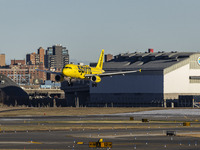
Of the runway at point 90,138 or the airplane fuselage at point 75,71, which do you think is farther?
the airplane fuselage at point 75,71

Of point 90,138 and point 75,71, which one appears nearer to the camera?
point 90,138

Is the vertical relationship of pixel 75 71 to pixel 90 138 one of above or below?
above

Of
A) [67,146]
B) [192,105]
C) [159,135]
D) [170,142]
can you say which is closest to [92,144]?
[67,146]

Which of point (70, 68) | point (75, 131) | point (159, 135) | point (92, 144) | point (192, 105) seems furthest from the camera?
point (192, 105)

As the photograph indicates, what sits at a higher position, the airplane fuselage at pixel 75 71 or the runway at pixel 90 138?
the airplane fuselage at pixel 75 71

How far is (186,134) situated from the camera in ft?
253

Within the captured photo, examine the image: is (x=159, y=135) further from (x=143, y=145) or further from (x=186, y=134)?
(x=143, y=145)

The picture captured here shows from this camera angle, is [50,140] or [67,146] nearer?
[67,146]

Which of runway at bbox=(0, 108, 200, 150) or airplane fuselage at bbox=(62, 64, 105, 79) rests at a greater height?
airplane fuselage at bbox=(62, 64, 105, 79)

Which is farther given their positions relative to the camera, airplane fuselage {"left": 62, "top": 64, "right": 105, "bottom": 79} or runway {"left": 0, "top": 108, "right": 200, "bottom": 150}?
airplane fuselage {"left": 62, "top": 64, "right": 105, "bottom": 79}

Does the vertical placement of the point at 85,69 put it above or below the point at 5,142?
above

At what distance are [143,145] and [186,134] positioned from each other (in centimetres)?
1696

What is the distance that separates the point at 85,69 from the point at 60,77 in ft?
22.7

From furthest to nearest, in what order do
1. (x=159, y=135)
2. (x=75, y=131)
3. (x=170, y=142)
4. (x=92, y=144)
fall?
(x=75, y=131) < (x=159, y=135) < (x=170, y=142) < (x=92, y=144)
